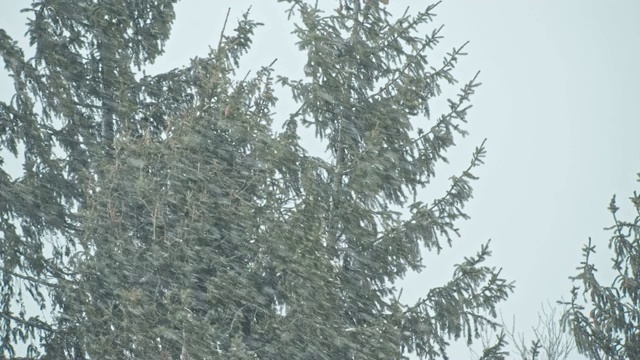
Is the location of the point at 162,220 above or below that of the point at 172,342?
above

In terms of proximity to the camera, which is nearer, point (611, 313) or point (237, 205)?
point (611, 313)

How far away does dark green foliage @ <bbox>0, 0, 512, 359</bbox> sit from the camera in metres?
11.7

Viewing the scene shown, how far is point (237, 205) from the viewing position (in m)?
12.4

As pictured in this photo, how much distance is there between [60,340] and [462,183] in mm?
→ 5258

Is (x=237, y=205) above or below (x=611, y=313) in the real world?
above

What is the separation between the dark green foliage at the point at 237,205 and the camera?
11695 millimetres

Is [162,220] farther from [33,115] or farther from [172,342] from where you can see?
[33,115]

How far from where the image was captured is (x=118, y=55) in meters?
16.0

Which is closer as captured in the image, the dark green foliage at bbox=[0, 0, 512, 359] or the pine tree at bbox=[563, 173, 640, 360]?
the pine tree at bbox=[563, 173, 640, 360]

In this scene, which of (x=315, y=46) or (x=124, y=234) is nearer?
(x=124, y=234)

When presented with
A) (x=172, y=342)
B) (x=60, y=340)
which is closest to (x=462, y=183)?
(x=172, y=342)

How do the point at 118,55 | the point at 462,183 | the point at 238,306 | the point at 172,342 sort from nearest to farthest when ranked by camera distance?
the point at 172,342, the point at 238,306, the point at 462,183, the point at 118,55

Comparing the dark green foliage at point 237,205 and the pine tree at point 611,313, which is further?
the dark green foliage at point 237,205

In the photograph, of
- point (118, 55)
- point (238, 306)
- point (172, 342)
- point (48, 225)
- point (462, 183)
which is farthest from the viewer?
point (118, 55)
